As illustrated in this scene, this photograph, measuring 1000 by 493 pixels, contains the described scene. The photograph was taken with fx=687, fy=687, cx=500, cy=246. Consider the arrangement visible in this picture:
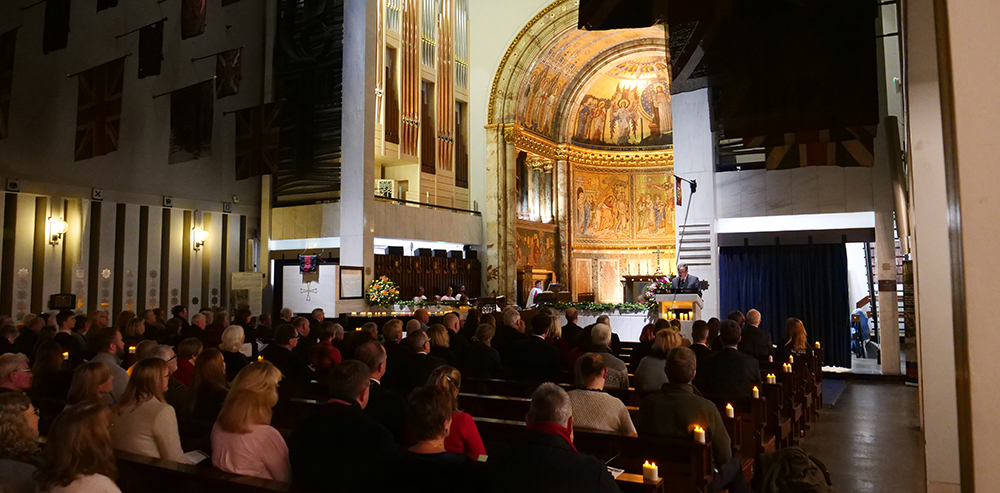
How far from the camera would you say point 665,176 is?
77.8 feet

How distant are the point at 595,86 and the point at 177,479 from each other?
71.7ft

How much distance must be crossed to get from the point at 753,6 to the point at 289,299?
11889 mm

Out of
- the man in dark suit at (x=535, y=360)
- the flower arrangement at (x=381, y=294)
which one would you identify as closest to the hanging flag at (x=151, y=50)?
the flower arrangement at (x=381, y=294)

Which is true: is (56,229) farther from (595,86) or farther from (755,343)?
(595,86)

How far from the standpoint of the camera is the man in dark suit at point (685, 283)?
12.6 meters

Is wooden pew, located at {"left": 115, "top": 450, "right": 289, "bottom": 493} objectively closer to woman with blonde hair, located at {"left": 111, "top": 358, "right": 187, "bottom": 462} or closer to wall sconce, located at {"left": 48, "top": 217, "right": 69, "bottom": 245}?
woman with blonde hair, located at {"left": 111, "top": 358, "right": 187, "bottom": 462}

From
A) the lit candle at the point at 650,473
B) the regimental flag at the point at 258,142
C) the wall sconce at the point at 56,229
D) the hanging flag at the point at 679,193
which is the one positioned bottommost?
the lit candle at the point at 650,473

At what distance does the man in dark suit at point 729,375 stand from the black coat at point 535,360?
1321 mm

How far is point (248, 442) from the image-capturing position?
307cm

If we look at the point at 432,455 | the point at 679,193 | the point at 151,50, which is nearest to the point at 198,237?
the point at 151,50

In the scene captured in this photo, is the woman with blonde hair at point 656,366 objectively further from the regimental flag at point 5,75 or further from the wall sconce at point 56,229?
the wall sconce at point 56,229

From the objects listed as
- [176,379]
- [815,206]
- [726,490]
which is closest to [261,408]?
[176,379]

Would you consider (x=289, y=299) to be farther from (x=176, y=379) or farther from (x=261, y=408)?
(x=261, y=408)

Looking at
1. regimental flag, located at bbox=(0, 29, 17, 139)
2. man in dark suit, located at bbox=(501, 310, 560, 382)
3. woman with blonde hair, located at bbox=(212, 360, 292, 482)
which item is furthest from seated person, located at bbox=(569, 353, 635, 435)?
regimental flag, located at bbox=(0, 29, 17, 139)
